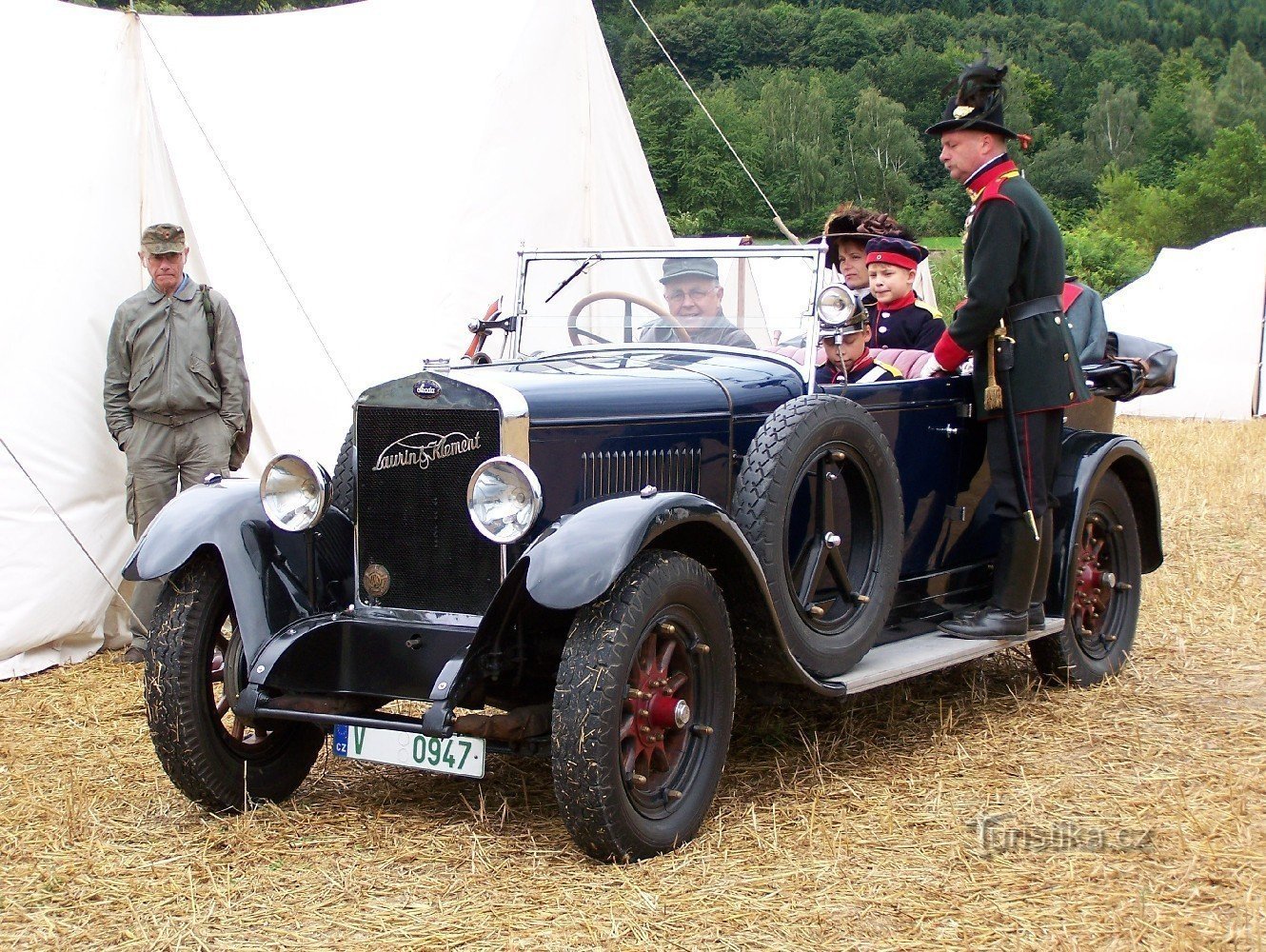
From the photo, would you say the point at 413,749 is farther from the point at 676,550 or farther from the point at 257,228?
the point at 257,228

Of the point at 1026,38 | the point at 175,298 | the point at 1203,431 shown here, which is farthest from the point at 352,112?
the point at 1026,38

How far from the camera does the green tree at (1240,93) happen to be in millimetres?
56375

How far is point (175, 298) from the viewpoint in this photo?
6.36 metres

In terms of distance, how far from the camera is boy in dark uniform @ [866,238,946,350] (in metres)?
5.53

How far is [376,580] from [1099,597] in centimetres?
312

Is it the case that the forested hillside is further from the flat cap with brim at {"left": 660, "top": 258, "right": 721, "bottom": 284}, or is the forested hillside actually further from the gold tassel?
the gold tassel

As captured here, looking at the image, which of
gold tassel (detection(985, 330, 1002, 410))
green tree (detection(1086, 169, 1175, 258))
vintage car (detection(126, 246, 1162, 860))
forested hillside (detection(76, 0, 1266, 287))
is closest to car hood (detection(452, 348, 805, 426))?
vintage car (detection(126, 246, 1162, 860))

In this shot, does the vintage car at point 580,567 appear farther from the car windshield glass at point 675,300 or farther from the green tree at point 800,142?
the green tree at point 800,142

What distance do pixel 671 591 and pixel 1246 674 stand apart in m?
3.14

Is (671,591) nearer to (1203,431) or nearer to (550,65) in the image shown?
(550,65)

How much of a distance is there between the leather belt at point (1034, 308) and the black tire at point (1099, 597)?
85 cm

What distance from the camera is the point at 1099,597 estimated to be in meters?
5.61

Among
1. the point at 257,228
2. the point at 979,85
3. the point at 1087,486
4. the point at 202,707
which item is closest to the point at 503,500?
the point at 202,707

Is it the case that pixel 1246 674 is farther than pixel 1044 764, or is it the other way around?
pixel 1246 674
